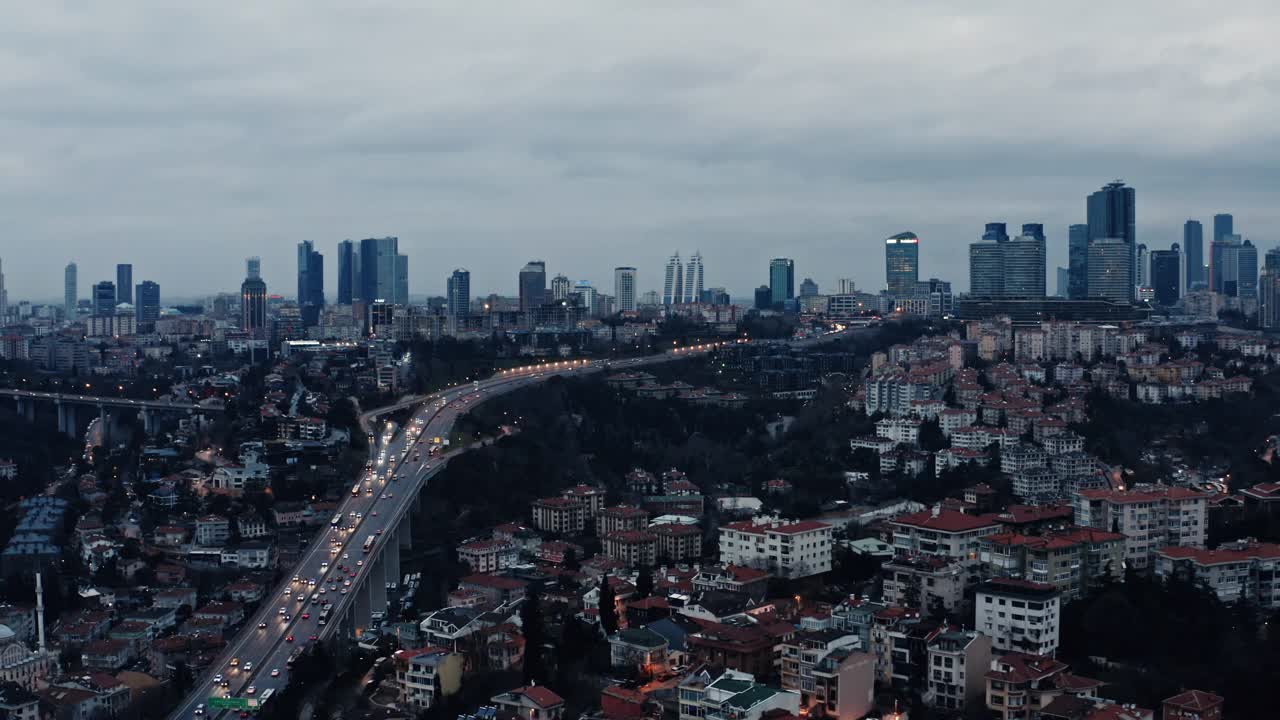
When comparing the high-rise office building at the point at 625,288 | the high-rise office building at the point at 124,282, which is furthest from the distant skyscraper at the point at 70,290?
the high-rise office building at the point at 625,288

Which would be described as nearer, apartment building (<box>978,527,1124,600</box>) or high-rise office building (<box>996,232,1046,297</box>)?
apartment building (<box>978,527,1124,600</box>)

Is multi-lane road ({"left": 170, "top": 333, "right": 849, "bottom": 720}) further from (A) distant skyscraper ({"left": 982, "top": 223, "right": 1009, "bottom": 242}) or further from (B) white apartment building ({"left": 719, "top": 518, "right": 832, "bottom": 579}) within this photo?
(A) distant skyscraper ({"left": 982, "top": 223, "right": 1009, "bottom": 242})

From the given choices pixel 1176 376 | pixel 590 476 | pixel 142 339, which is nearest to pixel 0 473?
pixel 590 476

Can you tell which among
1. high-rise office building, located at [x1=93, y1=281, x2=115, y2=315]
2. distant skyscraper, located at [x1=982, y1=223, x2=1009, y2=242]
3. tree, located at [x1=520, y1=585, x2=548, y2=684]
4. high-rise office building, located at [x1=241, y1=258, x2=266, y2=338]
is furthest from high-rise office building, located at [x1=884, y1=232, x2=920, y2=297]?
tree, located at [x1=520, y1=585, x2=548, y2=684]

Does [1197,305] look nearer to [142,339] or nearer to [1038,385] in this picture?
[1038,385]

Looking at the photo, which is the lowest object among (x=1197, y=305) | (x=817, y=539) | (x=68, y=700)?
(x=68, y=700)
